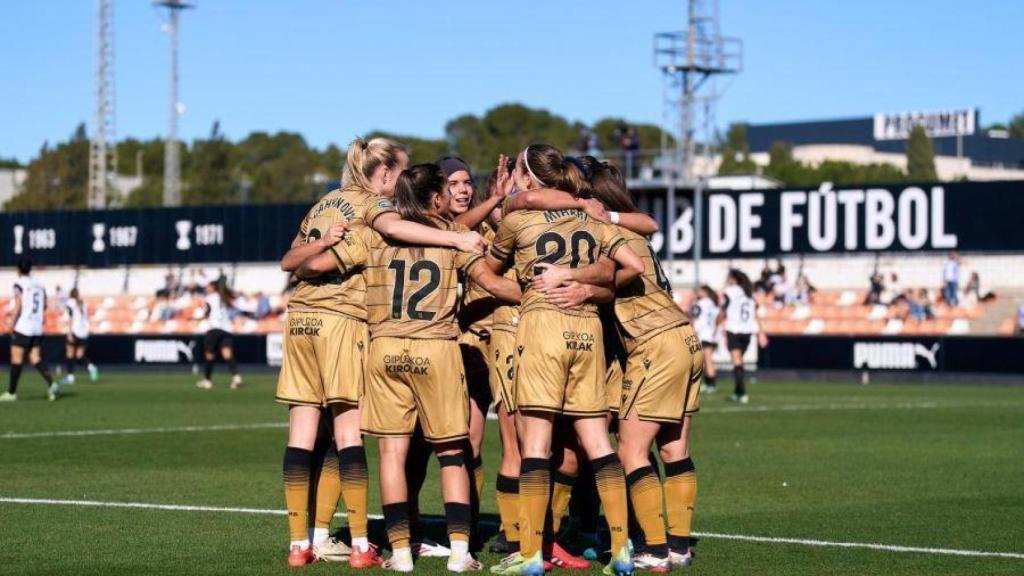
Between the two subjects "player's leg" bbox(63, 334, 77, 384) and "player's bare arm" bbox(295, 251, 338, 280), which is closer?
"player's bare arm" bbox(295, 251, 338, 280)

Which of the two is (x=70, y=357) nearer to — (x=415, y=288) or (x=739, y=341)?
(x=739, y=341)

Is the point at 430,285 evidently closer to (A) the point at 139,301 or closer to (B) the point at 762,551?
(B) the point at 762,551

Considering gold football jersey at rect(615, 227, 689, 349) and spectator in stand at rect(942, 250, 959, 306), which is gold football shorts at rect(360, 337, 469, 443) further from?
spectator in stand at rect(942, 250, 959, 306)

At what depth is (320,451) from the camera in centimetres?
927

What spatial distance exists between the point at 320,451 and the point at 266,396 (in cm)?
1854

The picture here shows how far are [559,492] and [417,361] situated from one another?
4.32 ft

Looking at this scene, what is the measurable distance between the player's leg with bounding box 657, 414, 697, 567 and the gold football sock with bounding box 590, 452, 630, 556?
67 cm

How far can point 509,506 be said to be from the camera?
9.03 m

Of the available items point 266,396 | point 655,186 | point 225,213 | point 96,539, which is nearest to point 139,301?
point 225,213

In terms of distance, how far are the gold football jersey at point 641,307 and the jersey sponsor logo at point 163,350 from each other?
34.5 m

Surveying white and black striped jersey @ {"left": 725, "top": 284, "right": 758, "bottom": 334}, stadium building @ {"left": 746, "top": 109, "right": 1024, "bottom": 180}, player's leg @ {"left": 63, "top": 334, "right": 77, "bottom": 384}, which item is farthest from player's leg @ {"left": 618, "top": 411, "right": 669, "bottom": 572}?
stadium building @ {"left": 746, "top": 109, "right": 1024, "bottom": 180}

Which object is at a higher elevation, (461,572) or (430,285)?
(430,285)

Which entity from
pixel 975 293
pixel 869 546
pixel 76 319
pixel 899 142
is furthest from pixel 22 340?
pixel 899 142

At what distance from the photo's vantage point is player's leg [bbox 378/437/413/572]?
8.57 metres
